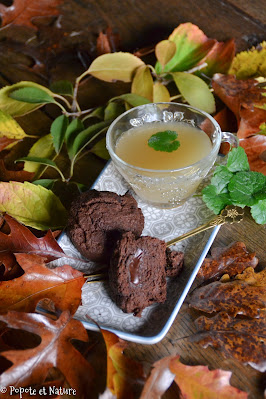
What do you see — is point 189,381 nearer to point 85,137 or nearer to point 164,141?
point 164,141

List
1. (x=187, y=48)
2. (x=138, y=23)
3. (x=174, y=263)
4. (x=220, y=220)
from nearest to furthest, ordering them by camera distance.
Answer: (x=174, y=263) → (x=220, y=220) → (x=187, y=48) → (x=138, y=23)

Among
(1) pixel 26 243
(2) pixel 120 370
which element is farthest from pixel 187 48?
(2) pixel 120 370

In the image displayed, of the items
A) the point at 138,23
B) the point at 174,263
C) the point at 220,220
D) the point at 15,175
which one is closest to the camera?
the point at 174,263

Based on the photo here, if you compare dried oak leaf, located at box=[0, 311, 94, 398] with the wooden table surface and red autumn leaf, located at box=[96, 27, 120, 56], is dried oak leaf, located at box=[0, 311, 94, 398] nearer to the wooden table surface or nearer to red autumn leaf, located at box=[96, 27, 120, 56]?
the wooden table surface

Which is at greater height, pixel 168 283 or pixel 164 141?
pixel 164 141

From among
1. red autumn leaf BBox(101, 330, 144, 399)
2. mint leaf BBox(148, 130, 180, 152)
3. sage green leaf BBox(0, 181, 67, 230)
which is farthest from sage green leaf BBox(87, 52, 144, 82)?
red autumn leaf BBox(101, 330, 144, 399)

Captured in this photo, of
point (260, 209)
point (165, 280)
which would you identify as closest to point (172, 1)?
point (260, 209)

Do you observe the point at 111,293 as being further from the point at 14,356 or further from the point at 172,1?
the point at 172,1
